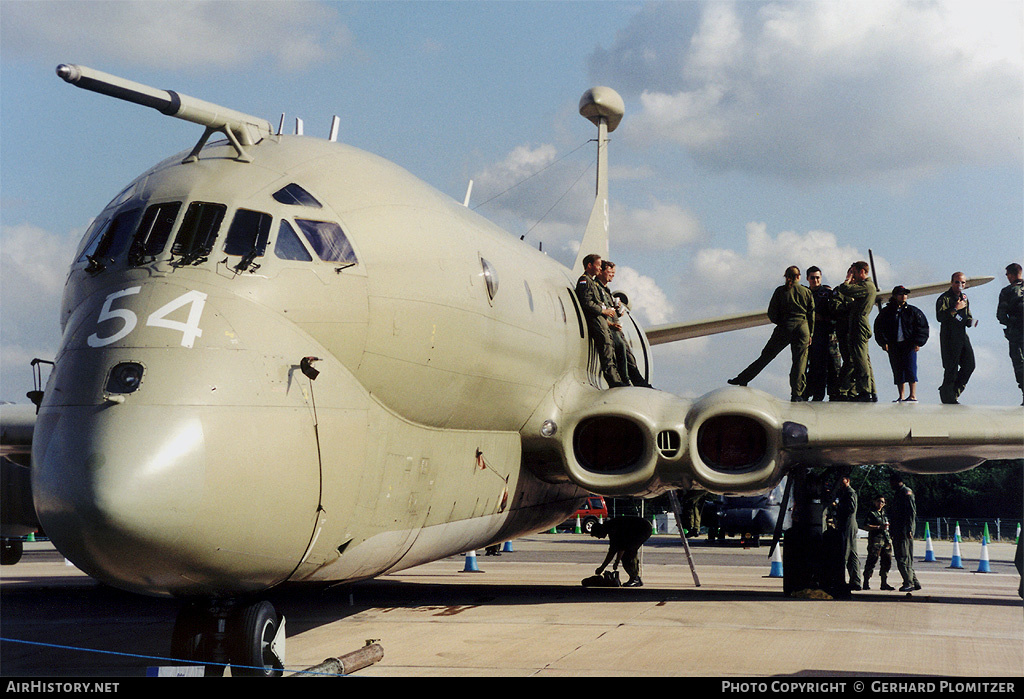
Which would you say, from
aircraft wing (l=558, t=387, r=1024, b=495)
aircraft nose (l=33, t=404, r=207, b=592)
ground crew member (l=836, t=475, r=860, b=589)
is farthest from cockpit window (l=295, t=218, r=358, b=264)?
ground crew member (l=836, t=475, r=860, b=589)

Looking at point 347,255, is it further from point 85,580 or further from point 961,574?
point 961,574

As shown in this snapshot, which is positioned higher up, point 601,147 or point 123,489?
point 601,147

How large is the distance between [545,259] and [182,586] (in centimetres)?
741

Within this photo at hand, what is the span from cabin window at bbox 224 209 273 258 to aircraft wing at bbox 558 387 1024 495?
15.4 ft

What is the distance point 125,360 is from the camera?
18.7ft

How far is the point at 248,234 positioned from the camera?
260 inches

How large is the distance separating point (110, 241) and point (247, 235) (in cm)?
95

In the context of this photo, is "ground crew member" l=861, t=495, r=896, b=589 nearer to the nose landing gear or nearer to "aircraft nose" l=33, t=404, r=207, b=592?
the nose landing gear

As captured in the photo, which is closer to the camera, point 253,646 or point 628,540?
point 253,646

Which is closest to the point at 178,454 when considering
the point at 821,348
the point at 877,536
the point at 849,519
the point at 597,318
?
the point at 597,318

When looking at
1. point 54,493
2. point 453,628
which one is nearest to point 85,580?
point 453,628

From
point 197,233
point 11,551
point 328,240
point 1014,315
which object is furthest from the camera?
point 11,551

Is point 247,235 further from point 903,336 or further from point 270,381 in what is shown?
point 903,336

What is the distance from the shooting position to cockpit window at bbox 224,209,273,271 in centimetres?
648
